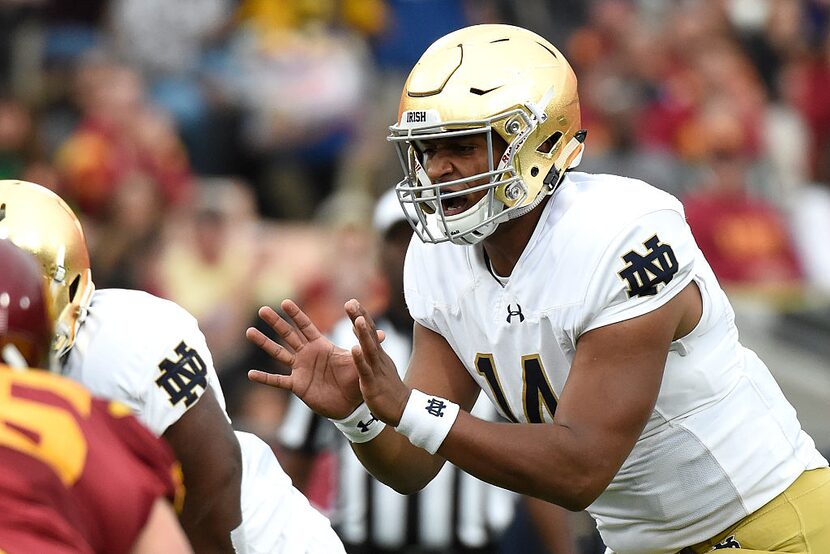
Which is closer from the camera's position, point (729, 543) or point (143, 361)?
point (143, 361)

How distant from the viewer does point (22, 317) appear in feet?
7.40

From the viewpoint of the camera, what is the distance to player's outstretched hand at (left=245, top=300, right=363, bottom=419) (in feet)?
10.6

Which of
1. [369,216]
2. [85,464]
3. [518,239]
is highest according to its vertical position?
[85,464]

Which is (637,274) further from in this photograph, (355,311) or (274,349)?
(274,349)

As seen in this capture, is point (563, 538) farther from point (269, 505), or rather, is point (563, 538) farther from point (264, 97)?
point (264, 97)

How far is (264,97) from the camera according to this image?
350 inches

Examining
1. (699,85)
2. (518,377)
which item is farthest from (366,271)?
(518,377)

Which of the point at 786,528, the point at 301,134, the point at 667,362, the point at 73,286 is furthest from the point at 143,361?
the point at 301,134

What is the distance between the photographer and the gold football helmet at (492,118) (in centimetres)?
323

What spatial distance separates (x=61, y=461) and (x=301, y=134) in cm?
682

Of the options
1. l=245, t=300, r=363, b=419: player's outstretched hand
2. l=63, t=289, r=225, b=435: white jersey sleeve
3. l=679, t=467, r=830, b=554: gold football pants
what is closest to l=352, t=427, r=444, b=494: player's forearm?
l=245, t=300, r=363, b=419: player's outstretched hand

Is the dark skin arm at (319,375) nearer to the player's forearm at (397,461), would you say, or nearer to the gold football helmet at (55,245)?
the player's forearm at (397,461)

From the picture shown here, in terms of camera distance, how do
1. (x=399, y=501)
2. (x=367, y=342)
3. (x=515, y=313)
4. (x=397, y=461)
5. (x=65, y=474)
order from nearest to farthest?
(x=65, y=474) < (x=367, y=342) < (x=515, y=313) < (x=397, y=461) < (x=399, y=501)

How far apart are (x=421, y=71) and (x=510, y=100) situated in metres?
0.24
